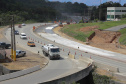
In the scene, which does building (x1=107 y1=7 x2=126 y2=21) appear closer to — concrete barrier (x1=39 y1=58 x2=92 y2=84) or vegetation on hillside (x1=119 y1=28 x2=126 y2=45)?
vegetation on hillside (x1=119 y1=28 x2=126 y2=45)

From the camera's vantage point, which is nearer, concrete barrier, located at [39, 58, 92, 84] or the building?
concrete barrier, located at [39, 58, 92, 84]

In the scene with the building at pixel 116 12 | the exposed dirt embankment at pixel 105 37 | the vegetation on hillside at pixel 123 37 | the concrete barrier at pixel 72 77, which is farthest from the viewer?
the building at pixel 116 12

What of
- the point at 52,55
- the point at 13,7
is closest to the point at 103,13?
the point at 13,7

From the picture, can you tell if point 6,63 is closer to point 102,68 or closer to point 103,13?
point 102,68

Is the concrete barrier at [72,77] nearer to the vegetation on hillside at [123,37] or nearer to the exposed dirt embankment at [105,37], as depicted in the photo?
the vegetation on hillside at [123,37]

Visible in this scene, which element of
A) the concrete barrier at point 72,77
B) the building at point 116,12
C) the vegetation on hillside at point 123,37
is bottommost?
the concrete barrier at point 72,77

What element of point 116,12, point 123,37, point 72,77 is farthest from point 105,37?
point 116,12

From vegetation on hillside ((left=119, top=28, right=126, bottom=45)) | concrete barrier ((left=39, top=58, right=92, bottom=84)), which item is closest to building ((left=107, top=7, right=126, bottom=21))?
vegetation on hillside ((left=119, top=28, right=126, bottom=45))

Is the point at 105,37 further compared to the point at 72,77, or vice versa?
the point at 105,37

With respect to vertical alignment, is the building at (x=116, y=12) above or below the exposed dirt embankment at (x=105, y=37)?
above

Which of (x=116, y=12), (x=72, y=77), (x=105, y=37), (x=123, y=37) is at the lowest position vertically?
(x=72, y=77)

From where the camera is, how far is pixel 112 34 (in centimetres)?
6562

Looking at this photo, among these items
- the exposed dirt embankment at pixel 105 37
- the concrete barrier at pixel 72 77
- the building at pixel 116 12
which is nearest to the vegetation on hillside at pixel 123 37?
the exposed dirt embankment at pixel 105 37

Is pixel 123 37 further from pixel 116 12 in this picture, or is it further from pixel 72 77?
pixel 116 12
